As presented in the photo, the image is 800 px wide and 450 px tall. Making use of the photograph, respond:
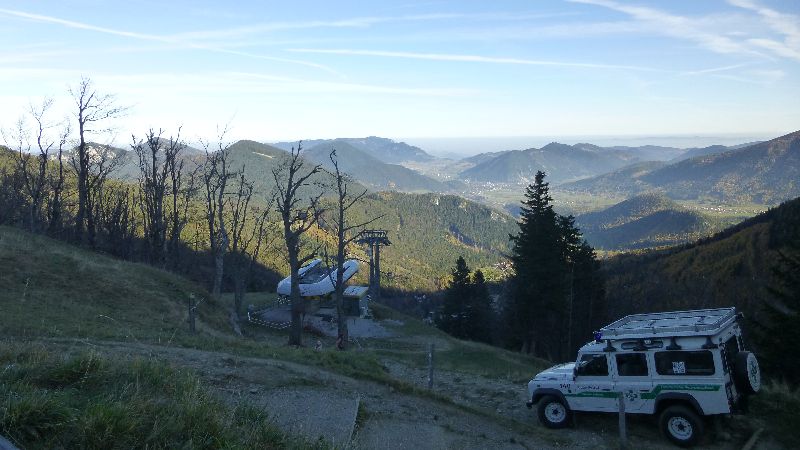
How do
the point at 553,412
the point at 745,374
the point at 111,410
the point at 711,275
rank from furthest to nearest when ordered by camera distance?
1. the point at 711,275
2. the point at 553,412
3. the point at 745,374
4. the point at 111,410

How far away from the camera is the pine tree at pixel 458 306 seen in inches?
1647

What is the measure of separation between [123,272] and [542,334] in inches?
1007

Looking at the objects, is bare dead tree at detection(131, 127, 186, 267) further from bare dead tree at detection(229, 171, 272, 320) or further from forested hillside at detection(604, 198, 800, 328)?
forested hillside at detection(604, 198, 800, 328)

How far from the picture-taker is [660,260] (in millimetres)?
81875

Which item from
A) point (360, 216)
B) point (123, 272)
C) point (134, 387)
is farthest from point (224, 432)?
point (360, 216)

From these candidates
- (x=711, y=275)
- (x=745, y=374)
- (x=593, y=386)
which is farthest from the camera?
(x=711, y=275)

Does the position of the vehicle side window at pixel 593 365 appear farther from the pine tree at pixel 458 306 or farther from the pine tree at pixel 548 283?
the pine tree at pixel 458 306

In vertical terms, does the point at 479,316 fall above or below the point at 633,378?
below

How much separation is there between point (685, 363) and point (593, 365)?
1780 mm

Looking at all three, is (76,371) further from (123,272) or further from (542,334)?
(542,334)

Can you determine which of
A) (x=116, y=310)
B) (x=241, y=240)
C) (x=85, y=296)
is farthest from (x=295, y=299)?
(x=241, y=240)

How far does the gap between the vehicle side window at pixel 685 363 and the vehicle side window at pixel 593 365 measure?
1.05 metres

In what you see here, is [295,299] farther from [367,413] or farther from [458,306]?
[458,306]

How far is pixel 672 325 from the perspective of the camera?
433 inches
